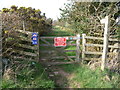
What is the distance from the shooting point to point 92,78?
4.22m

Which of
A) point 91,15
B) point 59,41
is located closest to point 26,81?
point 59,41

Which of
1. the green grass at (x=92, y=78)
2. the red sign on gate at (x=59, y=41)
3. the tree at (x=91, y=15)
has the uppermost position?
the tree at (x=91, y=15)

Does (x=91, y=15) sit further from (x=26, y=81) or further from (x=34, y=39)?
(x=26, y=81)

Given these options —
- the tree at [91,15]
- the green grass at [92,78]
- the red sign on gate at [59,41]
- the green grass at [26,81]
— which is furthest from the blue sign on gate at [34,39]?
the tree at [91,15]

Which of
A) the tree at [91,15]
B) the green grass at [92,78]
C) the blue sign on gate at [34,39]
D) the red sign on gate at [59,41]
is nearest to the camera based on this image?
the green grass at [92,78]

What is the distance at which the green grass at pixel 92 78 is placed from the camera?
395 centimetres

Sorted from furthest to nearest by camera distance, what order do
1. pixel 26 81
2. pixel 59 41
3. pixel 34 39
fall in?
pixel 59 41 → pixel 34 39 → pixel 26 81

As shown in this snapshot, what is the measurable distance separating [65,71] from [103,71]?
1.59 meters

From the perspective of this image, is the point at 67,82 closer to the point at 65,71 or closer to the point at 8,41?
the point at 65,71

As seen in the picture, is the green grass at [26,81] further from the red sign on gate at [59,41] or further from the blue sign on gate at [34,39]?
the red sign on gate at [59,41]

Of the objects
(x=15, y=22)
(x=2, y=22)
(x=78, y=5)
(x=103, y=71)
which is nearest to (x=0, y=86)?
(x=2, y=22)

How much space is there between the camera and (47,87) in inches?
143

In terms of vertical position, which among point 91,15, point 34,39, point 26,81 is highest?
point 91,15

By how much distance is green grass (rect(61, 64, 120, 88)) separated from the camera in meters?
3.95
